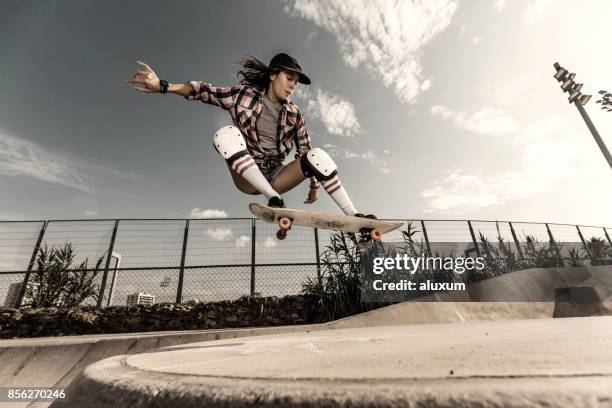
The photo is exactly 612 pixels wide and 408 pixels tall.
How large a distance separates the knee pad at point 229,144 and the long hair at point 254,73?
88 cm

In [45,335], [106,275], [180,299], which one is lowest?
[45,335]

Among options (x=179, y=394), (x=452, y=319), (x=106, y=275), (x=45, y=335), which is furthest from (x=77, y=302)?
(x=179, y=394)

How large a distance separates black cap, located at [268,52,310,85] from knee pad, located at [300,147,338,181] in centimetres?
80

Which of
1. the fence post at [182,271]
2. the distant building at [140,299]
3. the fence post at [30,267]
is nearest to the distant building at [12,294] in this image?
the fence post at [30,267]

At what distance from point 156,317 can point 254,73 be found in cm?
592

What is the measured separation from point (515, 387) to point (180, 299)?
8.20 metres

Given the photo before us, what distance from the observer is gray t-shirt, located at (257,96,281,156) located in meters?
2.97

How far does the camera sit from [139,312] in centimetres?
668

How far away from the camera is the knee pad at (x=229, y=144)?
101 inches

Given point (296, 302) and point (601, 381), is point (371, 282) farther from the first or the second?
point (601, 381)

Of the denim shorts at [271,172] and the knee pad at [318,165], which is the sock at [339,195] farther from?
the denim shorts at [271,172]

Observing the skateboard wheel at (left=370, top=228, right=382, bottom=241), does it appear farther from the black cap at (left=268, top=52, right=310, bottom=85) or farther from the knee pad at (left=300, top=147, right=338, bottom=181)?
the black cap at (left=268, top=52, right=310, bottom=85)

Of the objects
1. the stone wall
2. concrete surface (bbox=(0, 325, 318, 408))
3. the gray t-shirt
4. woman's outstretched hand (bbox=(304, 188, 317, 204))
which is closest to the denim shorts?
the gray t-shirt

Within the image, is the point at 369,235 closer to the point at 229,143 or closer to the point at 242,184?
the point at 242,184
